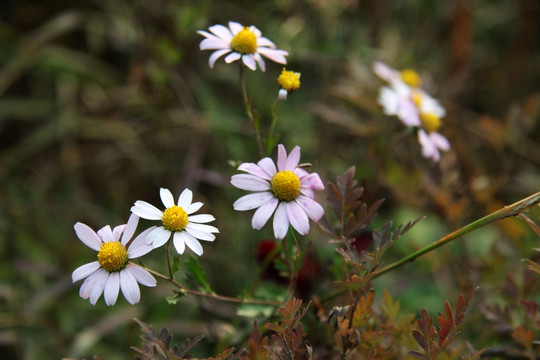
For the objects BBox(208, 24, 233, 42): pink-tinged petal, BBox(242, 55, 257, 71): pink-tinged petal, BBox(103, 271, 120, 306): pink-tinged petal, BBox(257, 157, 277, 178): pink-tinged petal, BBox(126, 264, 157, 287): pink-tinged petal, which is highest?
BBox(208, 24, 233, 42): pink-tinged petal

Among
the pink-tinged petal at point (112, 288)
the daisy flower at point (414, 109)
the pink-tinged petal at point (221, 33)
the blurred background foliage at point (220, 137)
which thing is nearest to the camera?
the pink-tinged petal at point (112, 288)

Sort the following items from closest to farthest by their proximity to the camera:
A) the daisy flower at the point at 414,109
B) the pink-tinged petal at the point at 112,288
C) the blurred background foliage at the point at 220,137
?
1. the pink-tinged petal at the point at 112,288
2. the daisy flower at the point at 414,109
3. the blurred background foliage at the point at 220,137

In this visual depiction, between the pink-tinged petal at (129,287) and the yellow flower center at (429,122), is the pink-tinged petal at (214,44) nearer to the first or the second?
the pink-tinged petal at (129,287)

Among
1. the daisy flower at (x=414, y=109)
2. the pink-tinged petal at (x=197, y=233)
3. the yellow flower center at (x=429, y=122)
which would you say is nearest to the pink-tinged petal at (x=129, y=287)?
the pink-tinged petal at (x=197, y=233)

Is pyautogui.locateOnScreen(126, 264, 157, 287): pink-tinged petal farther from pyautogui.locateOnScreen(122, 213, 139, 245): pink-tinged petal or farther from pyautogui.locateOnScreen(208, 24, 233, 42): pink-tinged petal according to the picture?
pyautogui.locateOnScreen(208, 24, 233, 42): pink-tinged petal

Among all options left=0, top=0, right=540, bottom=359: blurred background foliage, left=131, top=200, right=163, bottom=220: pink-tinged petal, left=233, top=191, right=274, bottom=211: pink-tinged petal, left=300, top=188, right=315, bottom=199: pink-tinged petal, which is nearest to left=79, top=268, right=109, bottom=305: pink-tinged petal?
left=131, top=200, right=163, bottom=220: pink-tinged petal

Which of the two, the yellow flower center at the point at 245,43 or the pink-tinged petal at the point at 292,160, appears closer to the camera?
the pink-tinged petal at the point at 292,160

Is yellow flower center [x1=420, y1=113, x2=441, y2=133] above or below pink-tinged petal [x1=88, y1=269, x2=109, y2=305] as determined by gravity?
above
